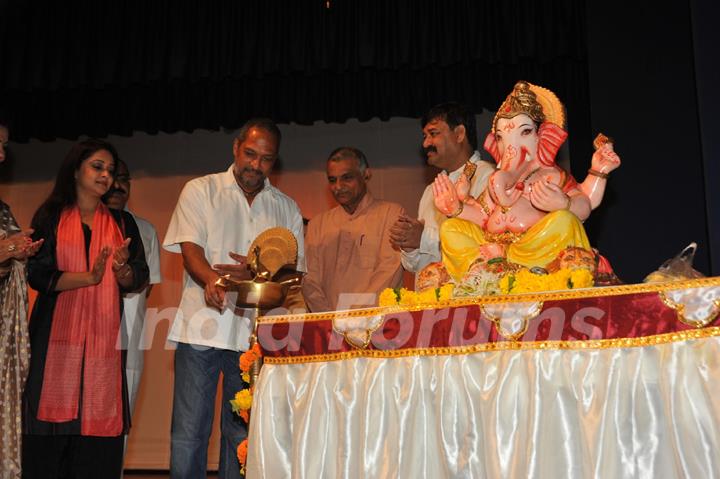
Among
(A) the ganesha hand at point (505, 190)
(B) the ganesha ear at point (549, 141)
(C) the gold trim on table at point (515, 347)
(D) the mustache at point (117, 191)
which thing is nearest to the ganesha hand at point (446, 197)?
(A) the ganesha hand at point (505, 190)

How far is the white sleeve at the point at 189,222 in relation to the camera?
3445 millimetres

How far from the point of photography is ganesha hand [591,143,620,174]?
2424 mm

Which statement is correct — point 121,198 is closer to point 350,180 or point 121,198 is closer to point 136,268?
point 136,268

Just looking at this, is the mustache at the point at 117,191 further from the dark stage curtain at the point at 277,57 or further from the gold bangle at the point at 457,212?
the gold bangle at the point at 457,212

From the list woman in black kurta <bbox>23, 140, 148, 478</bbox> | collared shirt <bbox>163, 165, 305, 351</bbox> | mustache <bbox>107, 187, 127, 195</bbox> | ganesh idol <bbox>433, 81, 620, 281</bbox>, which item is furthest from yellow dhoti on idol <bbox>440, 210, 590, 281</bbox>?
mustache <bbox>107, 187, 127, 195</bbox>

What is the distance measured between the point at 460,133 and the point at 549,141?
3.81 feet

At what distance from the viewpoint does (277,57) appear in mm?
5551

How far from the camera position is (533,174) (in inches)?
100

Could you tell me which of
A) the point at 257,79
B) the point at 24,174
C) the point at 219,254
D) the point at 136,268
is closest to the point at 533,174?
the point at 219,254

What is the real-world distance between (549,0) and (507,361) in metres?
3.82

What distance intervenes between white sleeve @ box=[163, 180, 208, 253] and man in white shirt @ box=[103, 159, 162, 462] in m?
0.40

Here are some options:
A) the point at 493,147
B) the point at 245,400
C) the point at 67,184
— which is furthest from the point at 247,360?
the point at 67,184

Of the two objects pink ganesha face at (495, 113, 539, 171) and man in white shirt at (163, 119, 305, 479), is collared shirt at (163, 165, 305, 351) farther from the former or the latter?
pink ganesha face at (495, 113, 539, 171)

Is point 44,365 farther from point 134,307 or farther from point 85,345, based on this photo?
point 134,307
